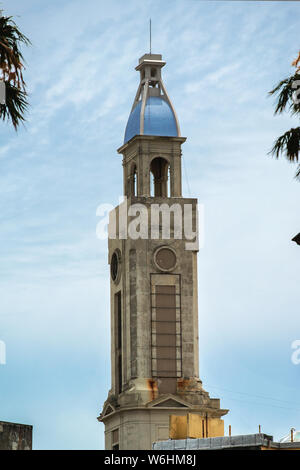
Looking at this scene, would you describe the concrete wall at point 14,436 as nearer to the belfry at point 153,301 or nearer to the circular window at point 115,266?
the belfry at point 153,301

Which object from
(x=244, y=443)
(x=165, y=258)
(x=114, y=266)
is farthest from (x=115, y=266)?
(x=244, y=443)

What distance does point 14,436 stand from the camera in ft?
161

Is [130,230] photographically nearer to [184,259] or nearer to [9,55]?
[184,259]

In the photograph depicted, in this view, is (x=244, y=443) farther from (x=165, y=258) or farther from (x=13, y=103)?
(x=165, y=258)

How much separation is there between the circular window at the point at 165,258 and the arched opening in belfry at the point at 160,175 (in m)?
5.91

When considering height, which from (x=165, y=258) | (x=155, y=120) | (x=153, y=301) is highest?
(x=155, y=120)

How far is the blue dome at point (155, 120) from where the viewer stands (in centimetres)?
13212

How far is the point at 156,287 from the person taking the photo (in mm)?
129000

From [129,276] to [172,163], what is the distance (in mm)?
10991

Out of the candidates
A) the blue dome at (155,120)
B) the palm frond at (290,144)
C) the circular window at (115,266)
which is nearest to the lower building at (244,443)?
the palm frond at (290,144)

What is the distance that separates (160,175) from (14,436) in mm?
86094

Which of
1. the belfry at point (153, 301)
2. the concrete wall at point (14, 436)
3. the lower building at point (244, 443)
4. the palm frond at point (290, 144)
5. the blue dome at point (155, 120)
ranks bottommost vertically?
the concrete wall at point (14, 436)
